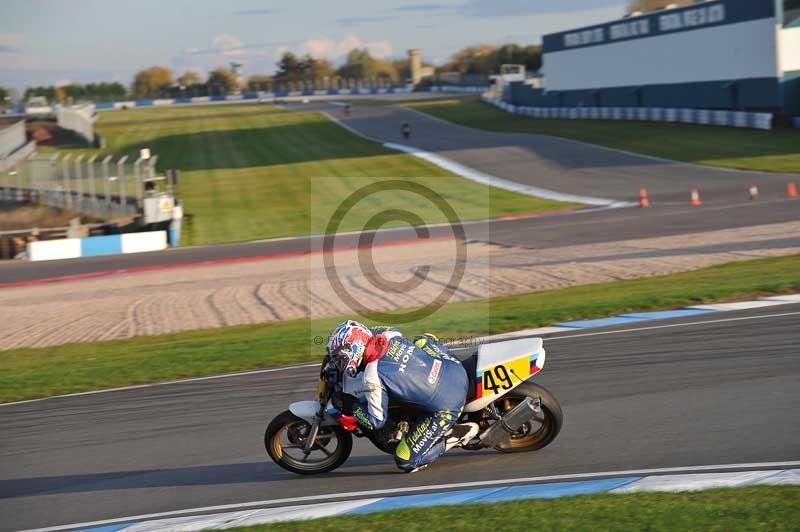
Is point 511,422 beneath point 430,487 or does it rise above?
above

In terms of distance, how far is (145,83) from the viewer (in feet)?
630

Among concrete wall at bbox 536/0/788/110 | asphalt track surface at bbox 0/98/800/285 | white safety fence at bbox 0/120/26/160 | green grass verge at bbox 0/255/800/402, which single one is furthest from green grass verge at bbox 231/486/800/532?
concrete wall at bbox 536/0/788/110

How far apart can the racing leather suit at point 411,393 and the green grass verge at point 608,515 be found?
3.05 ft

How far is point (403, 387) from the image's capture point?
7727 millimetres

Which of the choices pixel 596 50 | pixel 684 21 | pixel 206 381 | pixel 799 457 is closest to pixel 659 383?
pixel 799 457

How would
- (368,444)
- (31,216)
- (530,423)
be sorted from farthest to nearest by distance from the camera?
(31,216) < (368,444) < (530,423)

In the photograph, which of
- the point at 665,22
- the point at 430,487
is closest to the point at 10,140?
the point at 665,22

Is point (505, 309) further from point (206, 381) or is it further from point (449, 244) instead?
point (449, 244)

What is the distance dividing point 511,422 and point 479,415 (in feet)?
1.22

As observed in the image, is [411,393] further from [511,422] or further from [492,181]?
[492,181]

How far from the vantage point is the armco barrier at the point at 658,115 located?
50.4 m

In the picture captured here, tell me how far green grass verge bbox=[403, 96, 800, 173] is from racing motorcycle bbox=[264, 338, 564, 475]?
33169mm

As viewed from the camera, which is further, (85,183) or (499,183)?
(499,183)

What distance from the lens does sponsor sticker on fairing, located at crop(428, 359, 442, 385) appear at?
781 cm
